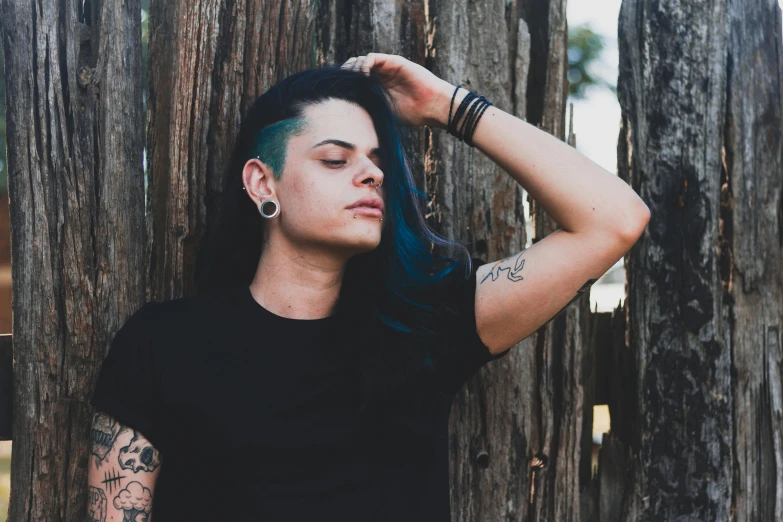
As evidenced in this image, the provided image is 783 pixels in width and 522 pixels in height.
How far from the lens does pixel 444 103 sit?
2.29m

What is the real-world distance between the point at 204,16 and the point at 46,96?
0.56m

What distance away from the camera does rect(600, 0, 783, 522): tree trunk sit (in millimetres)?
2541

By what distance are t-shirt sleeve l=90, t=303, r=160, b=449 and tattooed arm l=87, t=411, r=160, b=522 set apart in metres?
0.03

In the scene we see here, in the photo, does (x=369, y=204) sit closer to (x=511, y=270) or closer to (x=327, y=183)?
(x=327, y=183)

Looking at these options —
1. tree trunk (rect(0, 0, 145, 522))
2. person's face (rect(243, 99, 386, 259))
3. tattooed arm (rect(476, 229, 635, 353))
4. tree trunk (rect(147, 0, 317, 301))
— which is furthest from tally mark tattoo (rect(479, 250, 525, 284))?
tree trunk (rect(0, 0, 145, 522))

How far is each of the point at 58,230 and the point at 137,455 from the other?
74 cm

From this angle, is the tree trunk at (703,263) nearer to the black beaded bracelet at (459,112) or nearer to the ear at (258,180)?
the black beaded bracelet at (459,112)

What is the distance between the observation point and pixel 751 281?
260 cm

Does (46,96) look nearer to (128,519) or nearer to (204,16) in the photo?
(204,16)

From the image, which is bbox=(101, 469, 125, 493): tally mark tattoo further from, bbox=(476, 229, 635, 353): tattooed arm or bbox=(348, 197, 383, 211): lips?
bbox=(476, 229, 635, 353): tattooed arm

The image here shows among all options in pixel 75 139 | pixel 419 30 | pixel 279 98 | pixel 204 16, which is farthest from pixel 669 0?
pixel 75 139

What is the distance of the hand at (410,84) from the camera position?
2.30 m

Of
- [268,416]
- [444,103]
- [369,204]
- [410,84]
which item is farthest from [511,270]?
[268,416]

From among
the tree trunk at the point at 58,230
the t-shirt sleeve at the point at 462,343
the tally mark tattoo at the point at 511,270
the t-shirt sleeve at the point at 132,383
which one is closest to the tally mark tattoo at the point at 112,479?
the t-shirt sleeve at the point at 132,383
